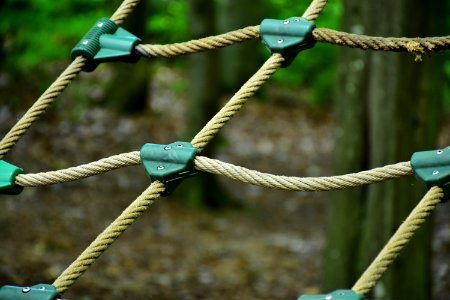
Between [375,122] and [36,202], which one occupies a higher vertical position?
[375,122]

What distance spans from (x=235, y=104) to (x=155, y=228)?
145 inches

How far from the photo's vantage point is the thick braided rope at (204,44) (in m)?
1.76

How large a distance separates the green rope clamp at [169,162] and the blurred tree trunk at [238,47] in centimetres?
825

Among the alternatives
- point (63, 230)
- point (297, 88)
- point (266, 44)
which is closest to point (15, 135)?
point (266, 44)

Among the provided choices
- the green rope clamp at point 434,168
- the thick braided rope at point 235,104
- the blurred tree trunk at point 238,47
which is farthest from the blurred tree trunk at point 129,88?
the green rope clamp at point 434,168

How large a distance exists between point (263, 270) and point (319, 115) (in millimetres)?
5685

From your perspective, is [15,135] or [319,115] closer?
[15,135]

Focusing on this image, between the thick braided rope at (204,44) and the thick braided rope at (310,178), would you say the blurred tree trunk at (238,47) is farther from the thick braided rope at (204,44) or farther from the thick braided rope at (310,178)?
the thick braided rope at (310,178)

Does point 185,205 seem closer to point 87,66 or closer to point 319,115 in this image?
point 87,66

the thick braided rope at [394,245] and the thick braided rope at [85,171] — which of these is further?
the thick braided rope at [85,171]

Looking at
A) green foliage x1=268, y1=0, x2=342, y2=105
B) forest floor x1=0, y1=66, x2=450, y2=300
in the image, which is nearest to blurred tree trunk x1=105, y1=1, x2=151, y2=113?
forest floor x1=0, y1=66, x2=450, y2=300

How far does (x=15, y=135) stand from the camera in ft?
6.12

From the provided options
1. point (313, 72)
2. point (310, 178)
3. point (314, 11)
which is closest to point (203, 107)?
point (314, 11)

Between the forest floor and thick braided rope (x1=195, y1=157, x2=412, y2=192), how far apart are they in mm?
1950
